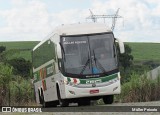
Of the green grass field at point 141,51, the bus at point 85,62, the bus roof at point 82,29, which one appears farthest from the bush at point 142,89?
the green grass field at point 141,51

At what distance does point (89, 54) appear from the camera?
22.3 metres

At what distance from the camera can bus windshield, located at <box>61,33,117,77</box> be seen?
72.7 feet

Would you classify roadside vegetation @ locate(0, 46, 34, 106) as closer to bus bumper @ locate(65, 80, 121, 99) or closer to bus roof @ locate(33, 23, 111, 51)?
bus roof @ locate(33, 23, 111, 51)

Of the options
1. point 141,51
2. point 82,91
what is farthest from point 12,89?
point 141,51

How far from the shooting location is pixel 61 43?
22.4 m

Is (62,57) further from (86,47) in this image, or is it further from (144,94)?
(144,94)

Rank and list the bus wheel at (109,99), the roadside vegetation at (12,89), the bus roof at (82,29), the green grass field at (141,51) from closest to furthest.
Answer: the bus roof at (82,29)
the bus wheel at (109,99)
the roadside vegetation at (12,89)
the green grass field at (141,51)

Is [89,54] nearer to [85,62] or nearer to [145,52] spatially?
[85,62]

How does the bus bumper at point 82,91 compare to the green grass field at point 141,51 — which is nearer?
the bus bumper at point 82,91

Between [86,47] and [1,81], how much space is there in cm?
724

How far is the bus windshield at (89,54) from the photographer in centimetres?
2216

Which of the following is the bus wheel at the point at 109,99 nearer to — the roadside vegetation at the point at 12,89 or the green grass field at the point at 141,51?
the roadside vegetation at the point at 12,89

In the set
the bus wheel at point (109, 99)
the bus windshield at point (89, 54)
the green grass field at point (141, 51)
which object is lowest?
the bus wheel at point (109, 99)

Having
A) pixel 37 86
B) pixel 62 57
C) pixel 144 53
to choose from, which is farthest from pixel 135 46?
pixel 62 57
